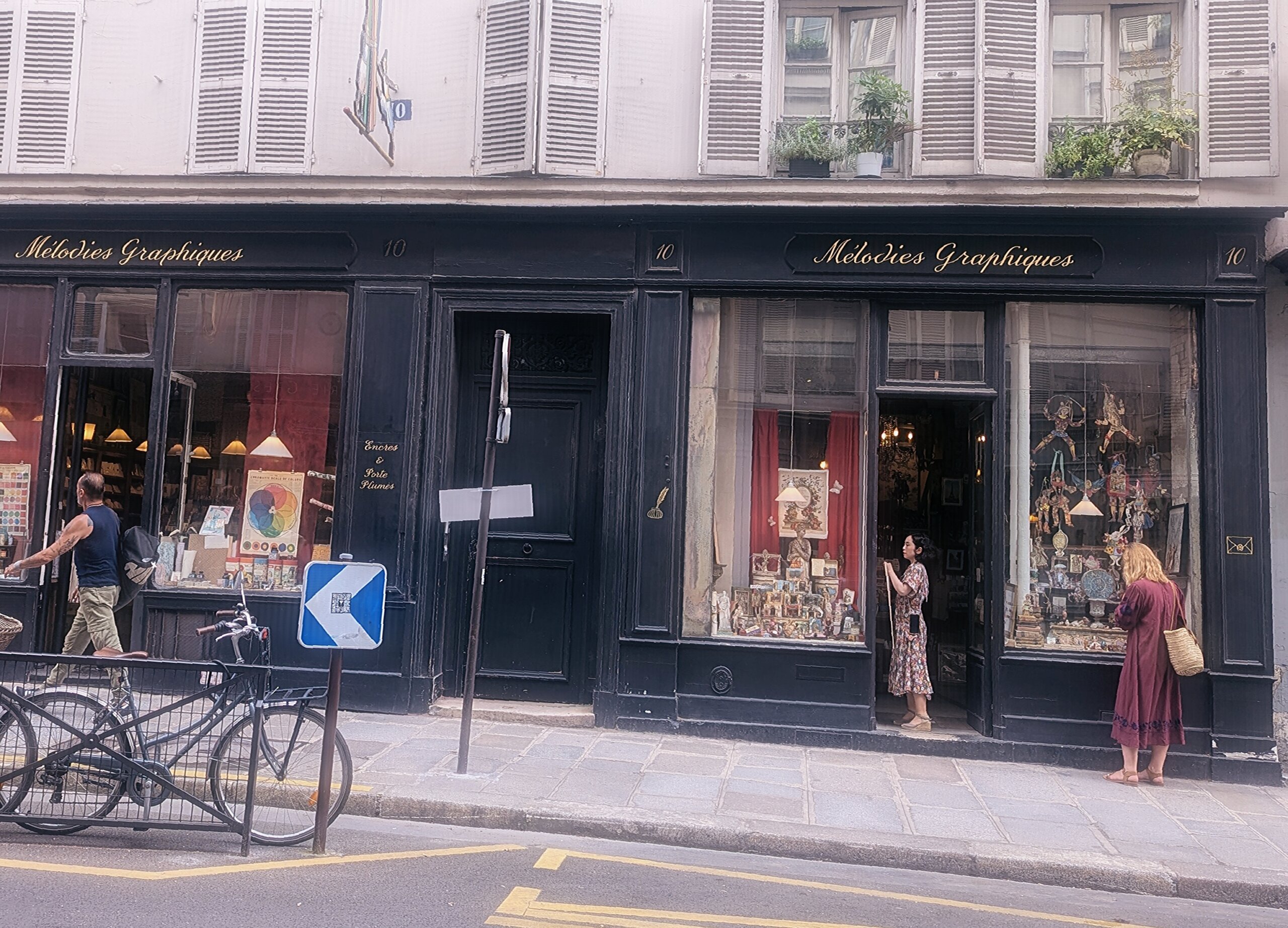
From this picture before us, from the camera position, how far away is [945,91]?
853 cm

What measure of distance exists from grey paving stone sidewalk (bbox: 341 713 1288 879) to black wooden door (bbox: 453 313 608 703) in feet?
2.76

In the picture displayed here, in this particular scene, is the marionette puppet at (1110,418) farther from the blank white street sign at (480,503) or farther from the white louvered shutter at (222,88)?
the white louvered shutter at (222,88)

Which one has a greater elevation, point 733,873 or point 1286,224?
point 1286,224

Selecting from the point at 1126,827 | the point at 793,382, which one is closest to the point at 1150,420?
the point at 793,382

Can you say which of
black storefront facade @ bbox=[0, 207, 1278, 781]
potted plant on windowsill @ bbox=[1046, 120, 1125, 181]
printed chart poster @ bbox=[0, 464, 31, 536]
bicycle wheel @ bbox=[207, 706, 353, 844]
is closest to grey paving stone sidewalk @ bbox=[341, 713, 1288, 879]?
black storefront facade @ bbox=[0, 207, 1278, 781]

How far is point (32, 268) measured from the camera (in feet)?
30.7

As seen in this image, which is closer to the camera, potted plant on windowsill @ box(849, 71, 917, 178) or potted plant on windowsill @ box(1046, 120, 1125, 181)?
potted plant on windowsill @ box(1046, 120, 1125, 181)

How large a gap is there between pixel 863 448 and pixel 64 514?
8.25 metres

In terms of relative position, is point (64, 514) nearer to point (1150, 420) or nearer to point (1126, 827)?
point (1126, 827)

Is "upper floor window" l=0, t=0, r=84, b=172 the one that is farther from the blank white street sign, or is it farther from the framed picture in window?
the framed picture in window

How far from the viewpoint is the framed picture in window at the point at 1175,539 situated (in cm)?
813

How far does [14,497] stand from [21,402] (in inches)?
39.4

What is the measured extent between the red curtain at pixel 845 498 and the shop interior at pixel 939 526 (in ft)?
0.88

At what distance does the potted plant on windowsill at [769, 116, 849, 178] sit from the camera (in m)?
8.52
